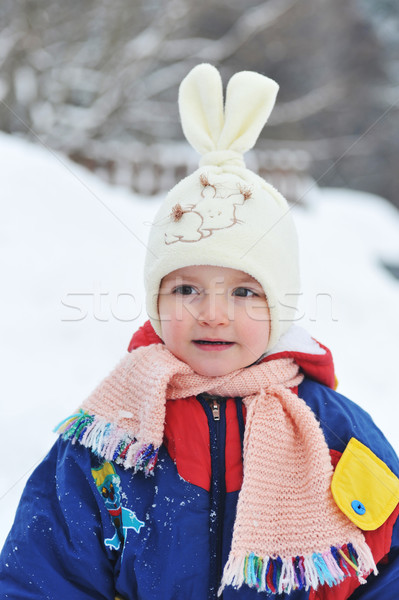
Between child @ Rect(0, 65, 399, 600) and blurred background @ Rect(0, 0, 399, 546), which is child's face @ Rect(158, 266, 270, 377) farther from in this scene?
blurred background @ Rect(0, 0, 399, 546)

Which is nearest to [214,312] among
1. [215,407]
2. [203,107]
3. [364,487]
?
[215,407]

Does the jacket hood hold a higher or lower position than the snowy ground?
lower

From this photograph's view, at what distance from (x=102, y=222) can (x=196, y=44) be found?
7721mm

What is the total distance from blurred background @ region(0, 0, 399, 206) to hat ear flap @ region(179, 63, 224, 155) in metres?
5.16

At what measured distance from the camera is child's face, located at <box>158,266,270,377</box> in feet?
3.96

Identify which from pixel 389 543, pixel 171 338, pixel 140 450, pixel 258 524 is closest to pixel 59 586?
pixel 140 450

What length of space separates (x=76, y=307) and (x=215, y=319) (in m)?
1.70

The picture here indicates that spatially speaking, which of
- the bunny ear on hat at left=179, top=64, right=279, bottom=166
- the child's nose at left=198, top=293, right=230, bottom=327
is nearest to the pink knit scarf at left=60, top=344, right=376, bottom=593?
the child's nose at left=198, top=293, right=230, bottom=327

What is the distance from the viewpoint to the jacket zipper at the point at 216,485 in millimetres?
1112

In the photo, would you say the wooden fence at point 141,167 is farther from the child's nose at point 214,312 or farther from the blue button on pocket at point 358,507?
the blue button on pocket at point 358,507

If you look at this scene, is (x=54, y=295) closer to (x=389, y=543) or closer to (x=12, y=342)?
(x=12, y=342)

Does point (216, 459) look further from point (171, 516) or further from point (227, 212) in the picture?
point (227, 212)

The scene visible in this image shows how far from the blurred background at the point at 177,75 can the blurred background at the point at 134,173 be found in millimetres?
34

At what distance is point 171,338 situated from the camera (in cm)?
125
